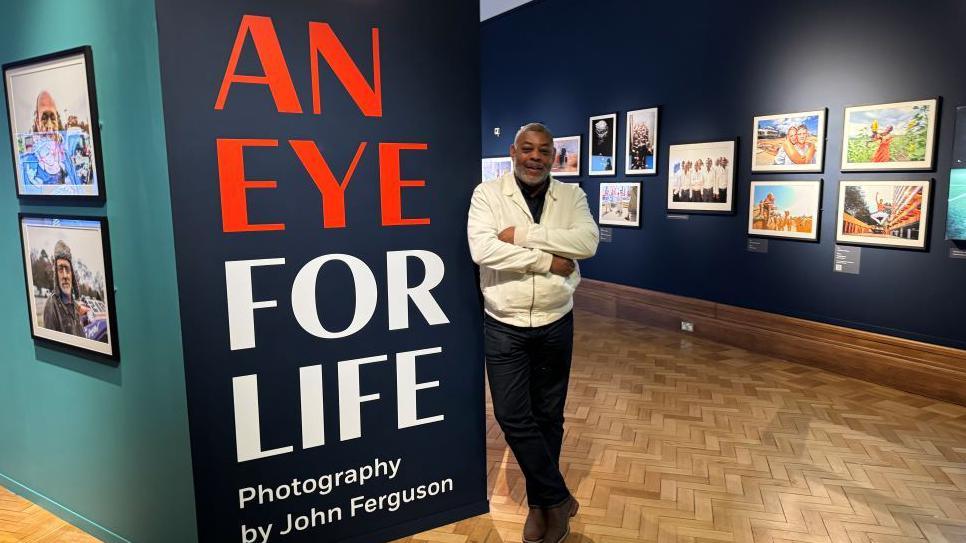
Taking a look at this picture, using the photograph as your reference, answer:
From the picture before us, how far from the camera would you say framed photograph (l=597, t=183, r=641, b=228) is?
7.71 metres

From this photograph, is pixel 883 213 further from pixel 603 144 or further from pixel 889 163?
pixel 603 144

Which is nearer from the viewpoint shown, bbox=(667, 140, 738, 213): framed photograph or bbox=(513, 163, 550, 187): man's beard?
bbox=(513, 163, 550, 187): man's beard

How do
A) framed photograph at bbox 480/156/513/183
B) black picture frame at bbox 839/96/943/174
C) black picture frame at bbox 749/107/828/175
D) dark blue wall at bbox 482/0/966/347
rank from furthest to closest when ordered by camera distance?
framed photograph at bbox 480/156/513/183, black picture frame at bbox 749/107/828/175, dark blue wall at bbox 482/0/966/347, black picture frame at bbox 839/96/943/174

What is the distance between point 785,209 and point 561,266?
411 cm

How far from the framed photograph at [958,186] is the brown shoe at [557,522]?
3885 mm

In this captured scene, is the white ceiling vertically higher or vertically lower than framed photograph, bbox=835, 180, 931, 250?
higher

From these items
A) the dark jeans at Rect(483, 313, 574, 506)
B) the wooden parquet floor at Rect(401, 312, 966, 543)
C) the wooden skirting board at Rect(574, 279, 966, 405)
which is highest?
the dark jeans at Rect(483, 313, 574, 506)

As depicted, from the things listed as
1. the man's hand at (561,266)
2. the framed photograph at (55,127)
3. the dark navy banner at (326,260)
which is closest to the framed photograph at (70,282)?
the framed photograph at (55,127)

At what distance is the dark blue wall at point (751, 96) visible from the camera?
496 cm

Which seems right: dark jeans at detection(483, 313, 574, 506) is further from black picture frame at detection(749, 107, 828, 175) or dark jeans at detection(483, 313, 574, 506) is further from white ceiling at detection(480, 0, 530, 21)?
white ceiling at detection(480, 0, 530, 21)

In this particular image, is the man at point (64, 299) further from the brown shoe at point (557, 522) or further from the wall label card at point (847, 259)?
the wall label card at point (847, 259)

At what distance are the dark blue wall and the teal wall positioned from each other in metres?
5.36

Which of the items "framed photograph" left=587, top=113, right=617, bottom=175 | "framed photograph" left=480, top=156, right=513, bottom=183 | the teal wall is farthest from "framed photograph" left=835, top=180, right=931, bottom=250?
"framed photograph" left=480, top=156, right=513, bottom=183

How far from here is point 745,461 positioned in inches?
149
